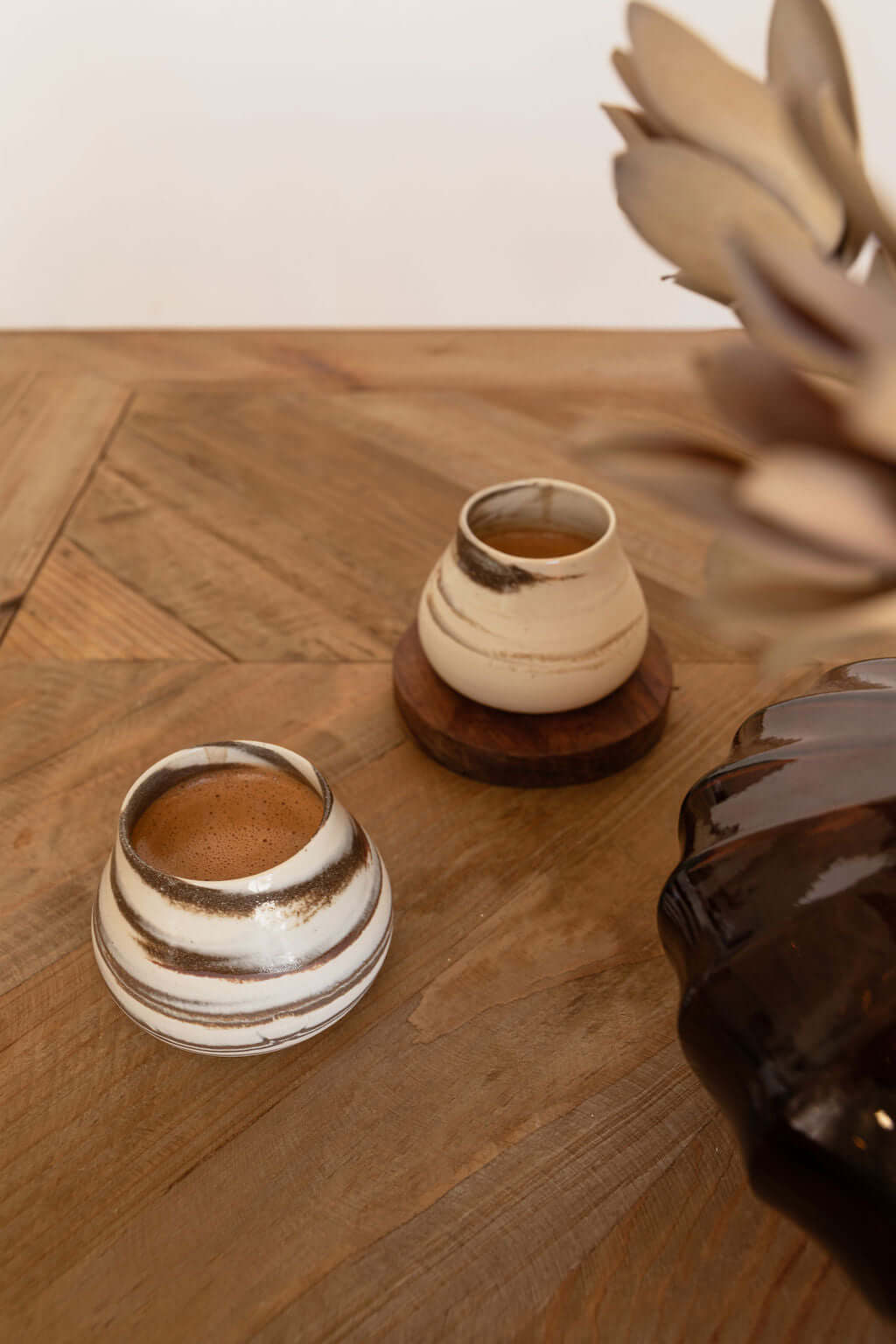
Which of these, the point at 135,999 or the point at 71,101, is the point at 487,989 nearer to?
the point at 135,999

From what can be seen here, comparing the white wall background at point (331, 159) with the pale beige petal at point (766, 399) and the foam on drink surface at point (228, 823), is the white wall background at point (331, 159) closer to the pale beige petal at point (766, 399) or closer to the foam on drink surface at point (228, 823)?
the foam on drink surface at point (228, 823)

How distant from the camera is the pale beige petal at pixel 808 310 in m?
0.22

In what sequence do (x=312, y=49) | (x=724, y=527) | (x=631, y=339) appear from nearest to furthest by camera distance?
(x=724, y=527), (x=631, y=339), (x=312, y=49)

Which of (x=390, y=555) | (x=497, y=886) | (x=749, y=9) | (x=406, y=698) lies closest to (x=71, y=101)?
(x=749, y=9)

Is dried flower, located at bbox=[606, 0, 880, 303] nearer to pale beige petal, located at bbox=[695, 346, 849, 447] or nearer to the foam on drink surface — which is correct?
pale beige petal, located at bbox=[695, 346, 849, 447]

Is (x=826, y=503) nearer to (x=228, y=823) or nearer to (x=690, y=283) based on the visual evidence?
(x=690, y=283)

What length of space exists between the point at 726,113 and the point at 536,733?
0.32 meters

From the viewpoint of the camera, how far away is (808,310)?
0.77 ft

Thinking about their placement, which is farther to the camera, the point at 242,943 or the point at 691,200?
the point at 242,943

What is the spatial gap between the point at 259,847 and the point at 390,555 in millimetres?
301

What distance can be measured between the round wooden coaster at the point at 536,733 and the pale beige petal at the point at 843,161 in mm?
301

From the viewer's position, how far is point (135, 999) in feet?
1.33

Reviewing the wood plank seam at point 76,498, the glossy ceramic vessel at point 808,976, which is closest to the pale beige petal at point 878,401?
the glossy ceramic vessel at point 808,976

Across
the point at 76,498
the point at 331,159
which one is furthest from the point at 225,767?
the point at 331,159
